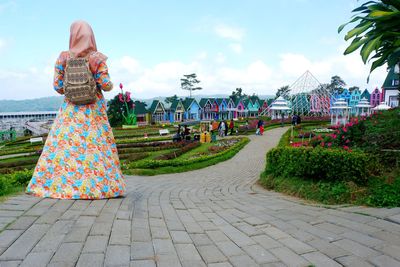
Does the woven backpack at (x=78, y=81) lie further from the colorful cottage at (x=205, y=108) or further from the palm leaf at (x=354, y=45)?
the colorful cottage at (x=205, y=108)

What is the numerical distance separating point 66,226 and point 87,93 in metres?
2.09

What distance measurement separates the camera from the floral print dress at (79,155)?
156 inches

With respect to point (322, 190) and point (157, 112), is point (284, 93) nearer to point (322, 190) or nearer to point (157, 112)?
point (157, 112)

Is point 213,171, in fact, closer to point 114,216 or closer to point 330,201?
point 330,201

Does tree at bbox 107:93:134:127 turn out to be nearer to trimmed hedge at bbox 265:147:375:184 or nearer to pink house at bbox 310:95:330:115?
pink house at bbox 310:95:330:115

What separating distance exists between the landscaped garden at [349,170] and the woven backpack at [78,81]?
14.8 ft

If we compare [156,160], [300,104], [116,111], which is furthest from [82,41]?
[300,104]

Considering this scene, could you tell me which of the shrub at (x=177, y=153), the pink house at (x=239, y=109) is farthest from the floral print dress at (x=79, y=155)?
the pink house at (x=239, y=109)

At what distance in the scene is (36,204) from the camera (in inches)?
137

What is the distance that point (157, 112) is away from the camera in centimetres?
4628

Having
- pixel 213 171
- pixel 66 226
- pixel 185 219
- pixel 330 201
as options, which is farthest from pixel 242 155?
pixel 66 226

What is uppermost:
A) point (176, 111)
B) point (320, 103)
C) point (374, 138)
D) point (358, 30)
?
point (358, 30)

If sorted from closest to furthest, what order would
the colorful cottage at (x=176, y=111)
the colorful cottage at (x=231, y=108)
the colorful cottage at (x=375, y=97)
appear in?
the colorful cottage at (x=375, y=97) → the colorful cottage at (x=176, y=111) → the colorful cottage at (x=231, y=108)

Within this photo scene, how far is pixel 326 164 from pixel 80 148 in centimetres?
459
